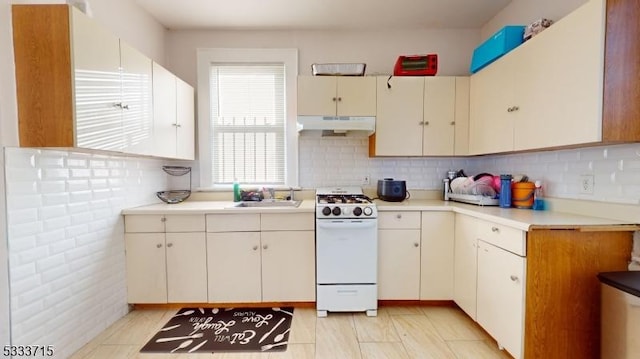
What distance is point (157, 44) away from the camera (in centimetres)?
281

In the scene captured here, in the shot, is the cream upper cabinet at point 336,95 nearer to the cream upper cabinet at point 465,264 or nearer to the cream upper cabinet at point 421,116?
the cream upper cabinet at point 421,116

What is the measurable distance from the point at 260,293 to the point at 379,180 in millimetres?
1603

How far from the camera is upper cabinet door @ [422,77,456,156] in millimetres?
2684

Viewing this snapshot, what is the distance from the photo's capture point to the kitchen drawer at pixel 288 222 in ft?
7.75

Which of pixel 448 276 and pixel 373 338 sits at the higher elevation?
pixel 448 276

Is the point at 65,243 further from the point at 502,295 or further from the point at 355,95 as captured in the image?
the point at 502,295

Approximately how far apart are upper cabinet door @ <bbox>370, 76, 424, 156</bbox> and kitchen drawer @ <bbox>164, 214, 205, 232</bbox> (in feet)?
5.79

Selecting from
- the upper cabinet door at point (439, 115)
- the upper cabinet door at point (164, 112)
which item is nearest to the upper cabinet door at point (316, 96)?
the upper cabinet door at point (439, 115)

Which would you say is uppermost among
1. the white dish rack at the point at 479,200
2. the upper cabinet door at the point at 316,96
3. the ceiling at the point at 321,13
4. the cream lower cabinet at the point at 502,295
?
the ceiling at the point at 321,13

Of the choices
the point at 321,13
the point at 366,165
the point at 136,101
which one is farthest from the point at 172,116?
the point at 366,165

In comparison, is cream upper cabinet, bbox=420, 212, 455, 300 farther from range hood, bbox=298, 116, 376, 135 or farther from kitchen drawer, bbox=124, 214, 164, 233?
kitchen drawer, bbox=124, 214, 164, 233

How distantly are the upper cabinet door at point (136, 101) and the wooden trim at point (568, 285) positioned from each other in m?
2.70

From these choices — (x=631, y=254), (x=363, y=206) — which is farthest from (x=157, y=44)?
(x=631, y=254)

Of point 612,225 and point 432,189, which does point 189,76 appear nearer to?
point 432,189
